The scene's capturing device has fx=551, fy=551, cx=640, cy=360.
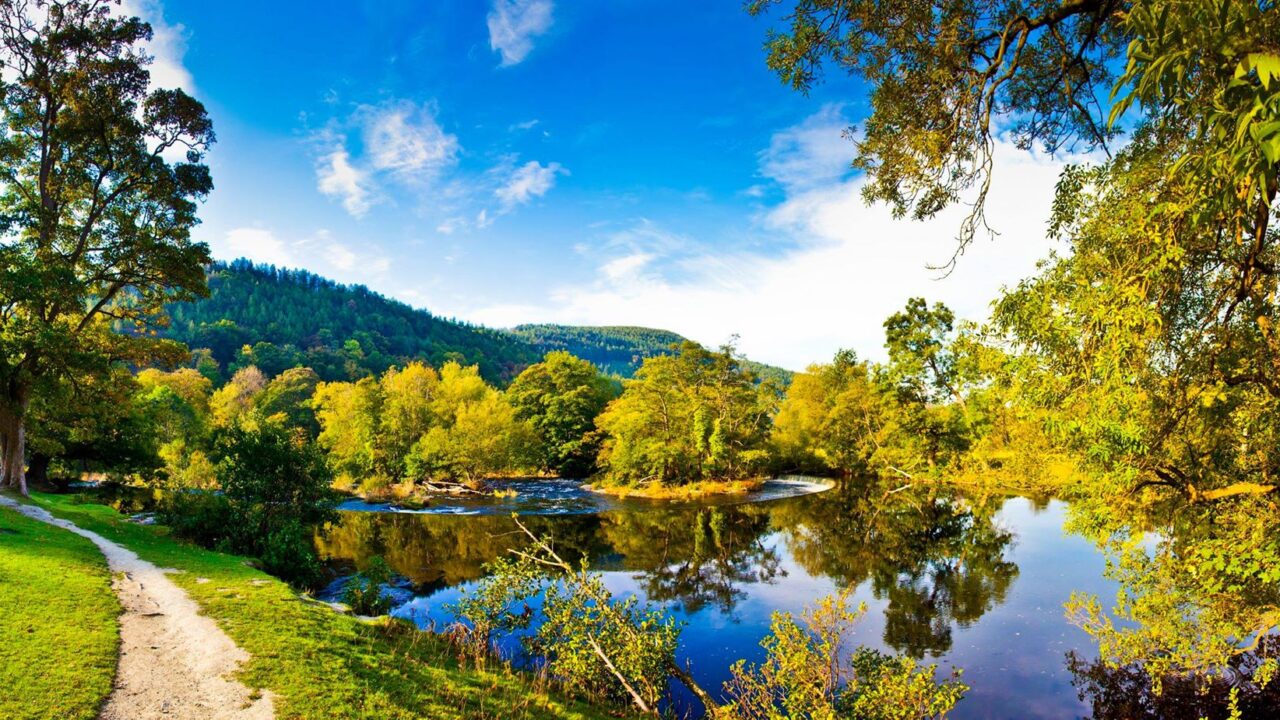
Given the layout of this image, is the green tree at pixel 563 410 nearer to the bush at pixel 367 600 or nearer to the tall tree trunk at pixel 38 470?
the tall tree trunk at pixel 38 470

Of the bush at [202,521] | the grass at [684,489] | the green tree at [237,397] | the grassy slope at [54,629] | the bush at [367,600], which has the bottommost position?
the grass at [684,489]

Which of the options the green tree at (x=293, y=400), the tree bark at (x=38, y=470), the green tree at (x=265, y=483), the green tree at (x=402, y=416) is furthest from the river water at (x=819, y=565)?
the green tree at (x=293, y=400)

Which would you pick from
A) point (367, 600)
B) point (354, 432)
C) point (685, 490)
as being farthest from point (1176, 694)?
point (354, 432)

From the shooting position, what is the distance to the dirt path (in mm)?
6477

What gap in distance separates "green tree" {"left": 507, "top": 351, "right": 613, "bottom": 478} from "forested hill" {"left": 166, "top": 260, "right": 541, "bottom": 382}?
1963 inches

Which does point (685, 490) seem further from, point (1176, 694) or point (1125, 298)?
point (1125, 298)

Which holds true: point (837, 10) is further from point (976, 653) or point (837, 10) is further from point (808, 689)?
point (976, 653)

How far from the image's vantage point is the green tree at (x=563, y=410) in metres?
52.7

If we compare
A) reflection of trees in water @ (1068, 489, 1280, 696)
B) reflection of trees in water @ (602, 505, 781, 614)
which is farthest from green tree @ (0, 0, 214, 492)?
reflection of trees in water @ (1068, 489, 1280, 696)

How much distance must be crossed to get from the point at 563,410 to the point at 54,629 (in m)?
46.3

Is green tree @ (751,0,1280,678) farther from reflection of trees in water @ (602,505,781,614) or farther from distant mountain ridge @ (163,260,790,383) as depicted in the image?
distant mountain ridge @ (163,260,790,383)

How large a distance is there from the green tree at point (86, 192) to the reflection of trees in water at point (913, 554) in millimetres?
25726

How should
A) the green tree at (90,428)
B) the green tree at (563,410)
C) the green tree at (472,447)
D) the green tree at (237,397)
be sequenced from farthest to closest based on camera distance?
1. the green tree at (237,397)
2. the green tree at (563,410)
3. the green tree at (472,447)
4. the green tree at (90,428)

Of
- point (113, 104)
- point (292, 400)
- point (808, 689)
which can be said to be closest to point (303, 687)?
point (808, 689)
